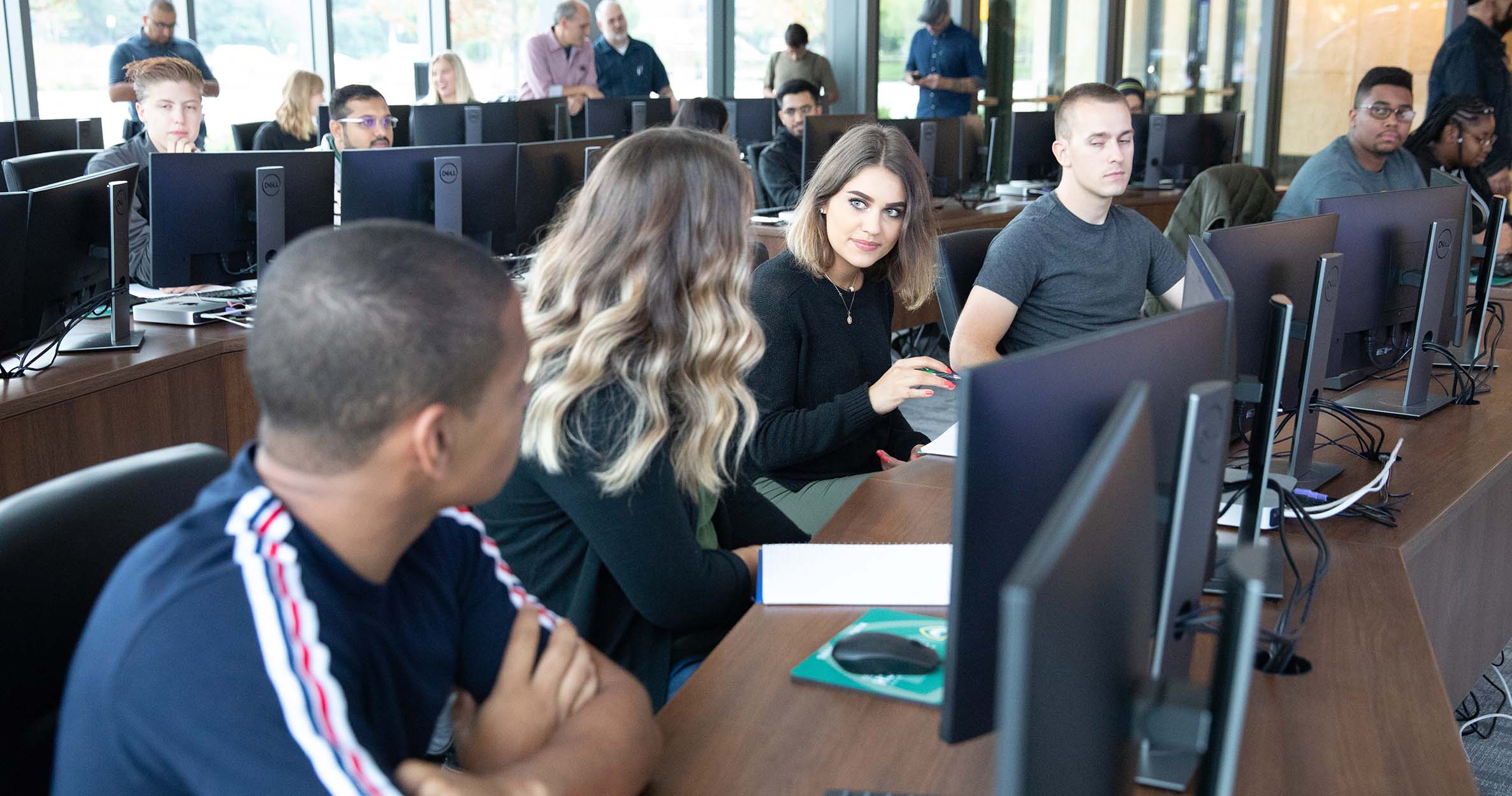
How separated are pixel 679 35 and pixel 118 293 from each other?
683 cm

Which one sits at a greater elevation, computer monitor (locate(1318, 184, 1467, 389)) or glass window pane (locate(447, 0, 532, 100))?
glass window pane (locate(447, 0, 532, 100))

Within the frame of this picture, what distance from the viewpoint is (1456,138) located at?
4148mm

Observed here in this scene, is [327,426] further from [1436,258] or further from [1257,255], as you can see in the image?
[1436,258]

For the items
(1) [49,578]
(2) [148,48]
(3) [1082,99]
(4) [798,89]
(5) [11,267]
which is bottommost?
(1) [49,578]

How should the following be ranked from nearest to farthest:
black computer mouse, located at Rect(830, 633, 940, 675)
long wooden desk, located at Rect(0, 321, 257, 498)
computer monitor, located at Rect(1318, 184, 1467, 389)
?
black computer mouse, located at Rect(830, 633, 940, 675) → computer monitor, located at Rect(1318, 184, 1467, 389) → long wooden desk, located at Rect(0, 321, 257, 498)

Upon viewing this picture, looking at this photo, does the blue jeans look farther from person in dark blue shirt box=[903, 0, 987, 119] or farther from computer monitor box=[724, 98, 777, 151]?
person in dark blue shirt box=[903, 0, 987, 119]

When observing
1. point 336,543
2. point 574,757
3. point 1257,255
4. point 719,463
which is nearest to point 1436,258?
point 1257,255

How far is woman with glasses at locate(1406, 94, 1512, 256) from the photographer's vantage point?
13.5 ft

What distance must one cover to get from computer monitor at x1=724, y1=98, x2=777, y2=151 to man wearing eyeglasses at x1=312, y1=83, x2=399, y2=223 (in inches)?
99.4

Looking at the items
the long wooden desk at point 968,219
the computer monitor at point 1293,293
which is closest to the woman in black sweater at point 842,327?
the computer monitor at point 1293,293

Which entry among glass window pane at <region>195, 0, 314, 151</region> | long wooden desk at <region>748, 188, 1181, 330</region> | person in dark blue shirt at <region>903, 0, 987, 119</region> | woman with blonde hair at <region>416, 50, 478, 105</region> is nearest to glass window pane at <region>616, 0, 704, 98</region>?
person in dark blue shirt at <region>903, 0, 987, 119</region>

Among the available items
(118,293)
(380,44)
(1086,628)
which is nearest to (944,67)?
(380,44)

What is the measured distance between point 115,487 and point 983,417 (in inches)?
28.4

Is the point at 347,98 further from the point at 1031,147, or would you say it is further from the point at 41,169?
the point at 1031,147
